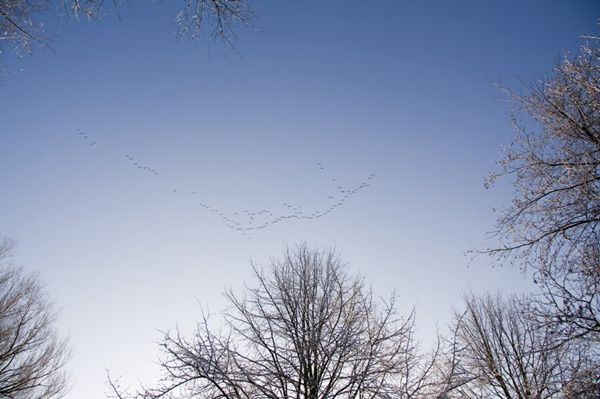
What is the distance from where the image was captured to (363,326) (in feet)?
20.6

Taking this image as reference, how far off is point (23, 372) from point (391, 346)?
1244 centimetres

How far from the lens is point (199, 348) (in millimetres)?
5141

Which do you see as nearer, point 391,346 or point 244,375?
point 244,375

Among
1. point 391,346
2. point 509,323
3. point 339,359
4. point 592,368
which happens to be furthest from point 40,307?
point 509,323

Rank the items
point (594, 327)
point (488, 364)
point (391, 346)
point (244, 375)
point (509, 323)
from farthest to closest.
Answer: point (509, 323)
point (488, 364)
point (391, 346)
point (244, 375)
point (594, 327)

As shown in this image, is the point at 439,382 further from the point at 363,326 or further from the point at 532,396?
the point at 532,396

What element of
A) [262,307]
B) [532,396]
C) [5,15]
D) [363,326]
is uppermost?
[5,15]

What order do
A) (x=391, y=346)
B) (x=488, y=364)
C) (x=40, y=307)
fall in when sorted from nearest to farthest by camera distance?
(x=391, y=346) < (x=488, y=364) < (x=40, y=307)

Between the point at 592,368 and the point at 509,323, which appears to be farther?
the point at 509,323

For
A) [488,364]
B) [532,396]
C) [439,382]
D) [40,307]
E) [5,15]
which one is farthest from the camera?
[40,307]

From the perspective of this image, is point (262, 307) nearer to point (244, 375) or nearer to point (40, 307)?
point (244, 375)

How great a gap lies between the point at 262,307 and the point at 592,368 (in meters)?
5.43

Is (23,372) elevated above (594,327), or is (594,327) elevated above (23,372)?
(23,372)

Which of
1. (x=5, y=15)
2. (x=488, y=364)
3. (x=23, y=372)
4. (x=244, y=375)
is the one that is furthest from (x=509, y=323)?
(x=23, y=372)
